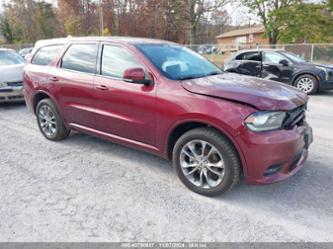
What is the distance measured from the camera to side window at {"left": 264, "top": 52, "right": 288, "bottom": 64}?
9620mm

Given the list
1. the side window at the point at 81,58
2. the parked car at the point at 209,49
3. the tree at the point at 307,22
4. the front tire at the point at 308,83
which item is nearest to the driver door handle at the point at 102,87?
the side window at the point at 81,58

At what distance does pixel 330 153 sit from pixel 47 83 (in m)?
4.53

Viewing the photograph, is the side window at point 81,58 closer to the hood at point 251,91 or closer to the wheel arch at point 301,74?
the hood at point 251,91

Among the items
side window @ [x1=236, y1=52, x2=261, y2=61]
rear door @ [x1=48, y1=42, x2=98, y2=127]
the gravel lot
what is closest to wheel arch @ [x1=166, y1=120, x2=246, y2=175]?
the gravel lot

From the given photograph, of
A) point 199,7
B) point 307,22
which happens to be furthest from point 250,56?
point 199,7

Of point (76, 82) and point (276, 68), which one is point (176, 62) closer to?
point (76, 82)

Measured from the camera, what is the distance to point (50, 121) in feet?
16.5

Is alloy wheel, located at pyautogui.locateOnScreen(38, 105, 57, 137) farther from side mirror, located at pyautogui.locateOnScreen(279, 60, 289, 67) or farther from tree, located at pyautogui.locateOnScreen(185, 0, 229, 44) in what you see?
tree, located at pyautogui.locateOnScreen(185, 0, 229, 44)

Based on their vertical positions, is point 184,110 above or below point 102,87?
below

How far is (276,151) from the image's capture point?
2.88 metres

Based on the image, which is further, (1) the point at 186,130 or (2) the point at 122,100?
(2) the point at 122,100

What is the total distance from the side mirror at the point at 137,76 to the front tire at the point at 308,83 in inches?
287

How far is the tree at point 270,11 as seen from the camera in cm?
2667

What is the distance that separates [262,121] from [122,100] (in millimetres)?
1754
